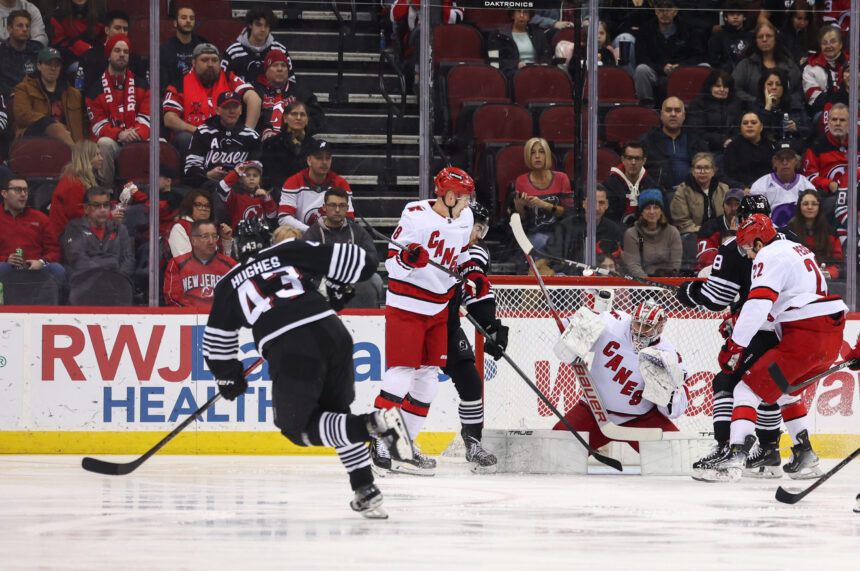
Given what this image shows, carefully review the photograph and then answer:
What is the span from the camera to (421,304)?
593 cm

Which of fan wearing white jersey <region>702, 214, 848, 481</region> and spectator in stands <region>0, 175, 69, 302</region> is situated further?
spectator in stands <region>0, 175, 69, 302</region>

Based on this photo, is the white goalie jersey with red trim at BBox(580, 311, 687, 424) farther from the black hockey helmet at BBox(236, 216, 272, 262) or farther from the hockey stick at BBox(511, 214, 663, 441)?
the black hockey helmet at BBox(236, 216, 272, 262)

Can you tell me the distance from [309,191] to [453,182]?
121cm

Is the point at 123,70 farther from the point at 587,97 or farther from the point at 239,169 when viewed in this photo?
the point at 587,97

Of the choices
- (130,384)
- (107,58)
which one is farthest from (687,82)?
(130,384)

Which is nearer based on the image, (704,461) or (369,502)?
(369,502)

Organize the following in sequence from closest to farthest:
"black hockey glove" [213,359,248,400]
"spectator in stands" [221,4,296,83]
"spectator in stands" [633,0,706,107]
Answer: "black hockey glove" [213,359,248,400]
"spectator in stands" [221,4,296,83]
"spectator in stands" [633,0,706,107]

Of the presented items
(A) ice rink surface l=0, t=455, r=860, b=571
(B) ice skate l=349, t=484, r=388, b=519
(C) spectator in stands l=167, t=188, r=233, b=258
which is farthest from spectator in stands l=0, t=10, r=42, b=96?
(B) ice skate l=349, t=484, r=388, b=519

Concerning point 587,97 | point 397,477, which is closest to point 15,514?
point 397,477

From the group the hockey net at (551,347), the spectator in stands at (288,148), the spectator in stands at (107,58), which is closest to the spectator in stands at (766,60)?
the hockey net at (551,347)

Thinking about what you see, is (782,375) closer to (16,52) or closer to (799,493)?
(799,493)

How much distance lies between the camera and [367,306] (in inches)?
273

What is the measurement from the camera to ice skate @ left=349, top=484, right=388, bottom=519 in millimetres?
4309

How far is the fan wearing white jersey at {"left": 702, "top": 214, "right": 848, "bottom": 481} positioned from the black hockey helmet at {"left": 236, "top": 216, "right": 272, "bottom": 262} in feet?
7.32
